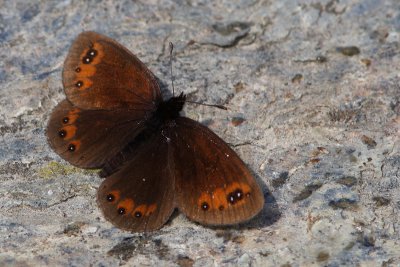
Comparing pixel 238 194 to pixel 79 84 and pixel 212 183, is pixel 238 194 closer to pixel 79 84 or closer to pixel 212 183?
pixel 212 183

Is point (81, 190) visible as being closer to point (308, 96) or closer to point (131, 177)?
point (131, 177)

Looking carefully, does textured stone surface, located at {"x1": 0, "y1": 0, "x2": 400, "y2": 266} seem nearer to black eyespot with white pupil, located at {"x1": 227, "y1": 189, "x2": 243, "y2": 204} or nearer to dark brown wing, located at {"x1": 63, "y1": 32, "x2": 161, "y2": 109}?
black eyespot with white pupil, located at {"x1": 227, "y1": 189, "x2": 243, "y2": 204}

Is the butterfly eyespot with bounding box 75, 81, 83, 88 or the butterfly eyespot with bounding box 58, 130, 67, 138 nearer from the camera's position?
the butterfly eyespot with bounding box 58, 130, 67, 138

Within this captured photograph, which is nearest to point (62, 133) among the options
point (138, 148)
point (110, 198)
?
point (138, 148)

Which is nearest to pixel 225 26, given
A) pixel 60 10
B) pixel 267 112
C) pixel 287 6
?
pixel 287 6

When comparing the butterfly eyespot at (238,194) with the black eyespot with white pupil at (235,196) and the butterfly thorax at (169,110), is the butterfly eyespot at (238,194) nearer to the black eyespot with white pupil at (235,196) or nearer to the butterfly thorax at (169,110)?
the black eyespot with white pupil at (235,196)

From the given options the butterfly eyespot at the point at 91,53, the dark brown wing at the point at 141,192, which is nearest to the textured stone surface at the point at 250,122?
the dark brown wing at the point at 141,192

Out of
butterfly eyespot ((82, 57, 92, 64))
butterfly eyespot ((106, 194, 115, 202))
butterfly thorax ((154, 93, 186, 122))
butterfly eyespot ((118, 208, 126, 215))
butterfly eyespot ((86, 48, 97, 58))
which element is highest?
butterfly eyespot ((86, 48, 97, 58))

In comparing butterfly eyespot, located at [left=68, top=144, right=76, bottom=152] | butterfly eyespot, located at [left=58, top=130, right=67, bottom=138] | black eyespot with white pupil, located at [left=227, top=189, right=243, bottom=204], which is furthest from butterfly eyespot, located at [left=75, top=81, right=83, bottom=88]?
black eyespot with white pupil, located at [left=227, top=189, right=243, bottom=204]
